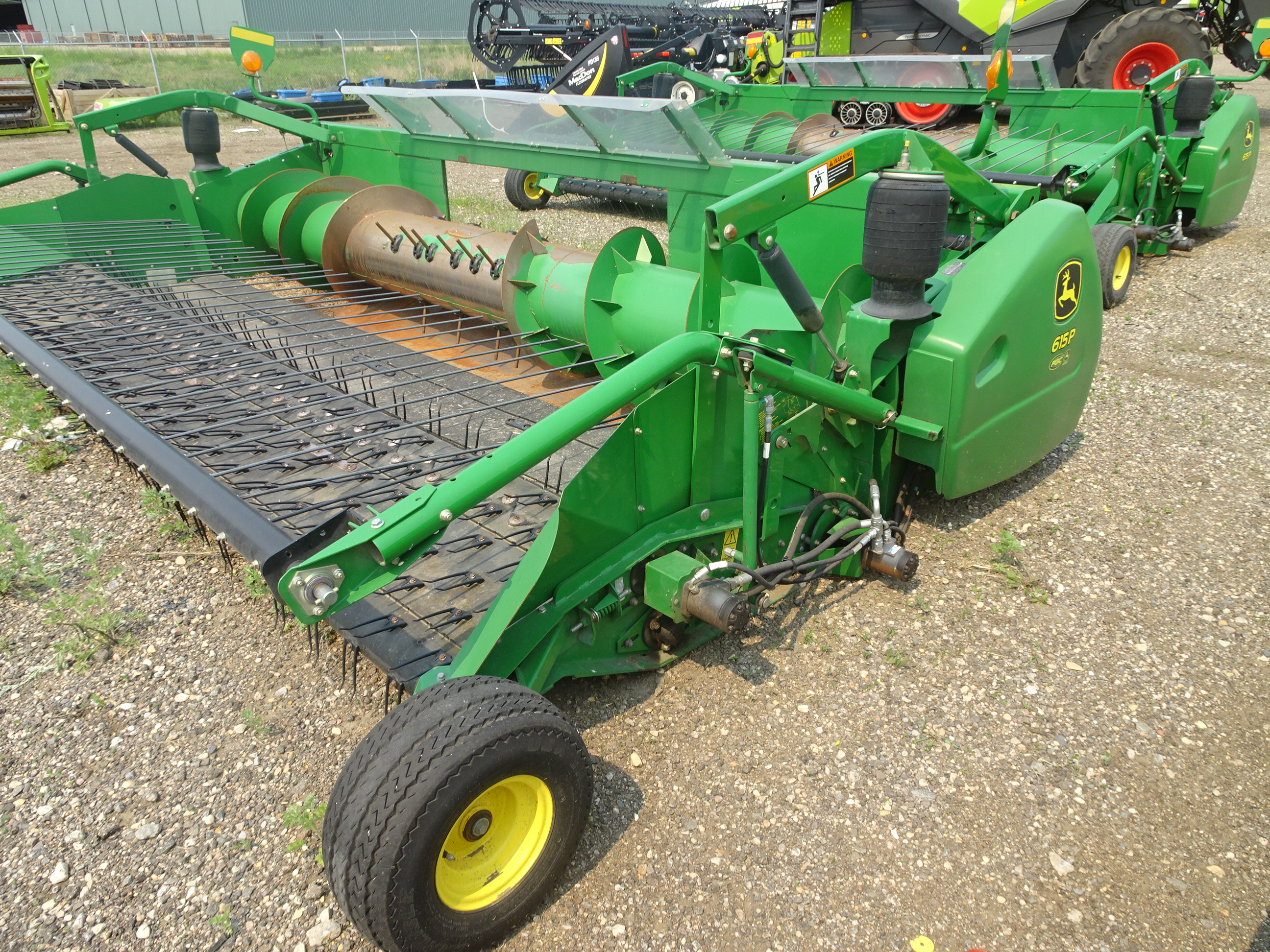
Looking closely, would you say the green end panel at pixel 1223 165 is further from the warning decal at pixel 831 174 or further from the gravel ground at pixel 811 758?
the warning decal at pixel 831 174

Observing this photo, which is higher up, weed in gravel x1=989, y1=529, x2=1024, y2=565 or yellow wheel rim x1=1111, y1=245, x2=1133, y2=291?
yellow wheel rim x1=1111, y1=245, x2=1133, y2=291

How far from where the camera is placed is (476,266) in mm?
3977

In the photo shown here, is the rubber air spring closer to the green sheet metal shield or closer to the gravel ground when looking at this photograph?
the gravel ground

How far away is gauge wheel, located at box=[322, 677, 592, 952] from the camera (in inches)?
64.1

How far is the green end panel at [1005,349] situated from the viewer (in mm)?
2820

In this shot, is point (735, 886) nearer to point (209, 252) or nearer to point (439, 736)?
point (439, 736)

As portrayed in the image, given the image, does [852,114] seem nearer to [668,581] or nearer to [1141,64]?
[1141,64]

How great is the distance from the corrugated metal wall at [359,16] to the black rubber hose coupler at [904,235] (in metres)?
43.0

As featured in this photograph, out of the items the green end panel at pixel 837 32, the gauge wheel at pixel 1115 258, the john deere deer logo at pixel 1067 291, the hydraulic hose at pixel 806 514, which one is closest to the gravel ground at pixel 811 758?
→ the hydraulic hose at pixel 806 514

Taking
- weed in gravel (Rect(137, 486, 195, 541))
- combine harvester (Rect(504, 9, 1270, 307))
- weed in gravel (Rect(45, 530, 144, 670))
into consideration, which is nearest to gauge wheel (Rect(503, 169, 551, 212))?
combine harvester (Rect(504, 9, 1270, 307))

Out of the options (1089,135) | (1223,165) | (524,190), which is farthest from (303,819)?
(524,190)

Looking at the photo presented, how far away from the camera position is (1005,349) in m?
2.93

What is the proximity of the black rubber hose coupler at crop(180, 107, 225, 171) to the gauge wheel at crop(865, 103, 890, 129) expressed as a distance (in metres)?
7.21

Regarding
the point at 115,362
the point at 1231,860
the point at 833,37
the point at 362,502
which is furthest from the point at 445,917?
the point at 833,37
